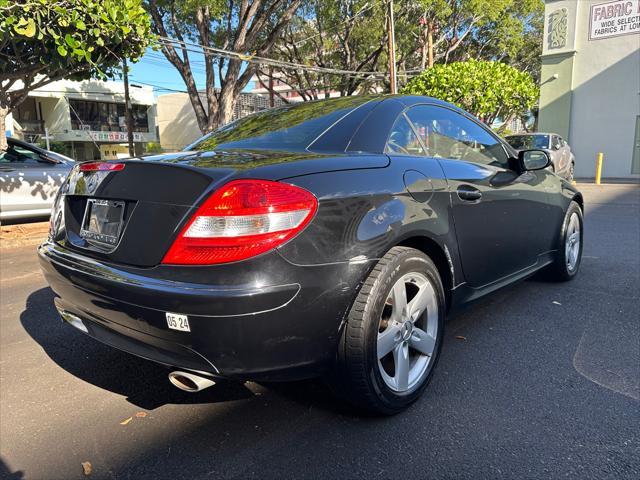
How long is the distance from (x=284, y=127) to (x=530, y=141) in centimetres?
1287

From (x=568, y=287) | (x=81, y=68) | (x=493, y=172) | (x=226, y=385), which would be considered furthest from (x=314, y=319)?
(x=81, y=68)

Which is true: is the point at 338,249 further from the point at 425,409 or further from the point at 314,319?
the point at 425,409

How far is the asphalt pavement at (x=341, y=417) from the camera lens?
2.15 metres

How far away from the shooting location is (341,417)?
2.49 m

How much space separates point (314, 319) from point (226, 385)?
1.06m

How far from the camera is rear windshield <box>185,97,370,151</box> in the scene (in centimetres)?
277

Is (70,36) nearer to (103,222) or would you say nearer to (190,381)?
(103,222)

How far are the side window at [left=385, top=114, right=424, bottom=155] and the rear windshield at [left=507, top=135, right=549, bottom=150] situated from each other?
12.1 metres

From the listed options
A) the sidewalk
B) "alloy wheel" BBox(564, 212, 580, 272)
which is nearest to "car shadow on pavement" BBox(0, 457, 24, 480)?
"alloy wheel" BBox(564, 212, 580, 272)

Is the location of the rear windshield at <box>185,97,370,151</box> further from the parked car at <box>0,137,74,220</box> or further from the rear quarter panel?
the parked car at <box>0,137,74,220</box>

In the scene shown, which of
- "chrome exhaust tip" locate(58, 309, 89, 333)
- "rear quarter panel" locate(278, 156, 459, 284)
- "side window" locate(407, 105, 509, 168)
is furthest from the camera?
"side window" locate(407, 105, 509, 168)

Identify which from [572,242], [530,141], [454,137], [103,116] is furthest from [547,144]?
[103,116]

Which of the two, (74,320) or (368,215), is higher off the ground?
(368,215)

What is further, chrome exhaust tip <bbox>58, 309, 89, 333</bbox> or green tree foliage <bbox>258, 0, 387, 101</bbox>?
green tree foliage <bbox>258, 0, 387, 101</bbox>
